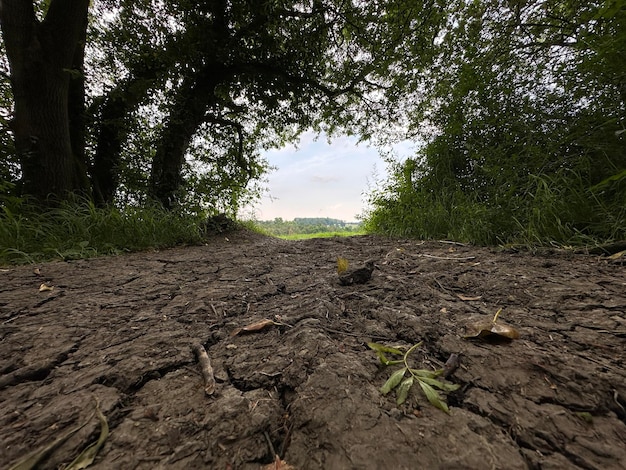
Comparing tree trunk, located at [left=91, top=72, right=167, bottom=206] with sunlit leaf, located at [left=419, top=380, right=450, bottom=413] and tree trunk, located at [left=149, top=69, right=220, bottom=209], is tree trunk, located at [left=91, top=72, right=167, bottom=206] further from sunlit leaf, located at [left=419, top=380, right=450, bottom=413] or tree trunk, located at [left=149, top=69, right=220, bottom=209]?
sunlit leaf, located at [left=419, top=380, right=450, bottom=413]

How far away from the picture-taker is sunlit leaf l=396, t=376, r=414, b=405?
1.94ft

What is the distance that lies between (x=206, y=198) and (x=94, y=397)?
517cm

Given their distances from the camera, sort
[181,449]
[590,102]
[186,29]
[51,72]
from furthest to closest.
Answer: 1. [186,29]
2. [51,72]
3. [590,102]
4. [181,449]

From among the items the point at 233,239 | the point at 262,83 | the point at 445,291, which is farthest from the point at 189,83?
the point at 445,291

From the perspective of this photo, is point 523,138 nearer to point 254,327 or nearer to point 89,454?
point 254,327

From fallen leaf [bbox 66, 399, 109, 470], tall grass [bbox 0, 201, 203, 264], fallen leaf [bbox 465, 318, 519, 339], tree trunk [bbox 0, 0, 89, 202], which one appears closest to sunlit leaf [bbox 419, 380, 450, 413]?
fallen leaf [bbox 465, 318, 519, 339]

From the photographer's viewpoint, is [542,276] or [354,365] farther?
[542,276]

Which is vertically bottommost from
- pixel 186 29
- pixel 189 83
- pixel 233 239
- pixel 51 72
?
pixel 233 239

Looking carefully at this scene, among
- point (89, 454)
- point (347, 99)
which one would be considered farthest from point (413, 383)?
point (347, 99)

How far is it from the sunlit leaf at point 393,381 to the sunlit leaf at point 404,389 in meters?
0.01

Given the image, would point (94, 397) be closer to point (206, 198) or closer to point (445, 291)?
point (445, 291)

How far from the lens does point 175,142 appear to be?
466 centimetres

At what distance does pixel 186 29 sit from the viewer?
4.08m

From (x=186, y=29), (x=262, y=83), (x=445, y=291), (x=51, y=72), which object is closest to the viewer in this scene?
(x=445, y=291)
